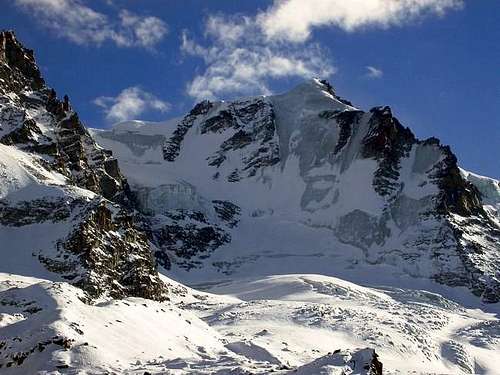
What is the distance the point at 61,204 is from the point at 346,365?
56.1m

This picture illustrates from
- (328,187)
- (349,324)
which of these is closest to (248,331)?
(349,324)

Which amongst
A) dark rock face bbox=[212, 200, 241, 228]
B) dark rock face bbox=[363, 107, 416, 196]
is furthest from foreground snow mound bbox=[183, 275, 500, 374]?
dark rock face bbox=[363, 107, 416, 196]

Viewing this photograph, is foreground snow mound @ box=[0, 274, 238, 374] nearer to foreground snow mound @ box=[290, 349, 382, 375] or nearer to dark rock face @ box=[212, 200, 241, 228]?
foreground snow mound @ box=[290, 349, 382, 375]

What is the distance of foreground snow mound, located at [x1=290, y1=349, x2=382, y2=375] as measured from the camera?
30906 mm

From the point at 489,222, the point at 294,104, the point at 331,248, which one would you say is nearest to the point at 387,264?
the point at 331,248

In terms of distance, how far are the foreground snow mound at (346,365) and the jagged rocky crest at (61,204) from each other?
3873 centimetres

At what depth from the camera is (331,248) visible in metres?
142

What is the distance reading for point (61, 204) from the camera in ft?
269

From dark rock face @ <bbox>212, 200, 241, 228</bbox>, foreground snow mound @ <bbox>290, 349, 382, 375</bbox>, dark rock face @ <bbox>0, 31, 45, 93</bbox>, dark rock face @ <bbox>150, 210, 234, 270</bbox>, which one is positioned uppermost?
dark rock face @ <bbox>0, 31, 45, 93</bbox>

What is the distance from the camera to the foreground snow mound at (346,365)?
30.9 m

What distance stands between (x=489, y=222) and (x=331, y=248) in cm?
3459

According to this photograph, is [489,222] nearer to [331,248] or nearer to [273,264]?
[331,248]

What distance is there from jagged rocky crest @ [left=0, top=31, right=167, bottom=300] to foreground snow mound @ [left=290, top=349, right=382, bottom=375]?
3873cm

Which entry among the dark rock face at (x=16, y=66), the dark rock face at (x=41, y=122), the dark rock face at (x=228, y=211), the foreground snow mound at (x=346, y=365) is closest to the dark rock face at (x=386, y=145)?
the dark rock face at (x=228, y=211)
